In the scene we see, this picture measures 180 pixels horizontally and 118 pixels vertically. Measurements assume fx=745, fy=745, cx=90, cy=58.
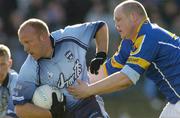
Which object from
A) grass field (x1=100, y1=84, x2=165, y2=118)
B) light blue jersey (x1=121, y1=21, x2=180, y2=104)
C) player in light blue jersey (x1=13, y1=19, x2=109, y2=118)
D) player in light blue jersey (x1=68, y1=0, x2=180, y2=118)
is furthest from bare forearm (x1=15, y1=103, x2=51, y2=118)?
grass field (x1=100, y1=84, x2=165, y2=118)

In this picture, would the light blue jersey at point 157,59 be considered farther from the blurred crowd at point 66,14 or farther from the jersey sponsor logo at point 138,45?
the blurred crowd at point 66,14

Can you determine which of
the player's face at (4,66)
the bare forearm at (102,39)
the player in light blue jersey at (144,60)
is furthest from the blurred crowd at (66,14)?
the player in light blue jersey at (144,60)

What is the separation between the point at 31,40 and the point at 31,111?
2.44 ft

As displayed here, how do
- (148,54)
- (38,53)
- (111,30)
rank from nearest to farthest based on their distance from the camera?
1. (148,54)
2. (38,53)
3. (111,30)

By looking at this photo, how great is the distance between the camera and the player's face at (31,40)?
7.70m

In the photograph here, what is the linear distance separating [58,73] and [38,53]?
0.39 metres

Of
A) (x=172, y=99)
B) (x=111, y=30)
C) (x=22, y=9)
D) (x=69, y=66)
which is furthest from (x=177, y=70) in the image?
(x=22, y=9)

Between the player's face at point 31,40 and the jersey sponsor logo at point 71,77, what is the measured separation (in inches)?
17.0

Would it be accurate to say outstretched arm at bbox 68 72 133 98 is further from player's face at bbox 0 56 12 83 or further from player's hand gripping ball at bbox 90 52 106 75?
player's face at bbox 0 56 12 83

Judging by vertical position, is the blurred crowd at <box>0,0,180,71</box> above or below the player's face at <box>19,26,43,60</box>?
below

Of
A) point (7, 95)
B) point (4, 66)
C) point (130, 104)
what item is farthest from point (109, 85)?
point (130, 104)

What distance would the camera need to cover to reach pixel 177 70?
24.3 ft

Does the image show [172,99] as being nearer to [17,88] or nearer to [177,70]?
[177,70]

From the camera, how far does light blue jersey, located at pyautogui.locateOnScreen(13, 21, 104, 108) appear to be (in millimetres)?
7828
